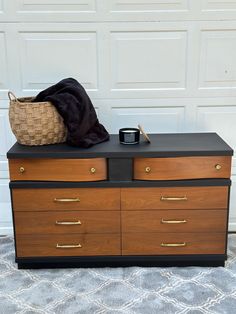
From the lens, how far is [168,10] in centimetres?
224

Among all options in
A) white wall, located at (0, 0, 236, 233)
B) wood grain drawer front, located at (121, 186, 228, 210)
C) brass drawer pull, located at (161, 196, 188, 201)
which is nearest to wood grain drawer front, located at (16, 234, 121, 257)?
wood grain drawer front, located at (121, 186, 228, 210)

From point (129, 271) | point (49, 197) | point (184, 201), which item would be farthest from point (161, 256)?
point (49, 197)

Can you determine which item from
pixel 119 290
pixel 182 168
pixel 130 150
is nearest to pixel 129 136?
pixel 130 150

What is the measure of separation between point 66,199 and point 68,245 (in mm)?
267

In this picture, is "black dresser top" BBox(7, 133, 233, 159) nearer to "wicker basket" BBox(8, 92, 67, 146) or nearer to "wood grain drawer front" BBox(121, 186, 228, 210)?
"wicker basket" BBox(8, 92, 67, 146)

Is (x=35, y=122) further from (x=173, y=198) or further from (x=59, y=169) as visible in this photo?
(x=173, y=198)

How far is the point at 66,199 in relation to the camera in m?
2.01

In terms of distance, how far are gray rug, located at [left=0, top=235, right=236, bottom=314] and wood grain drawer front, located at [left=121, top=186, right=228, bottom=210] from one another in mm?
367

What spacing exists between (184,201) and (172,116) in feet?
2.05

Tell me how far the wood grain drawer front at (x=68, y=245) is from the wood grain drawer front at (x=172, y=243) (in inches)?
3.0

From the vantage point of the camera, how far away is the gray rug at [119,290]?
5.84 feet

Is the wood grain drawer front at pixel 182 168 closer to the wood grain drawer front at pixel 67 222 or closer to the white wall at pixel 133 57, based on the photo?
the wood grain drawer front at pixel 67 222

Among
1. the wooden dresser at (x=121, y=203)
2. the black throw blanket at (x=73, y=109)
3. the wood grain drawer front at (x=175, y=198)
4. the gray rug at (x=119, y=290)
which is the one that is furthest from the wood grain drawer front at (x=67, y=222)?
the black throw blanket at (x=73, y=109)

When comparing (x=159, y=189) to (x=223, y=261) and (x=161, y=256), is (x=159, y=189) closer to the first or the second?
(x=161, y=256)
